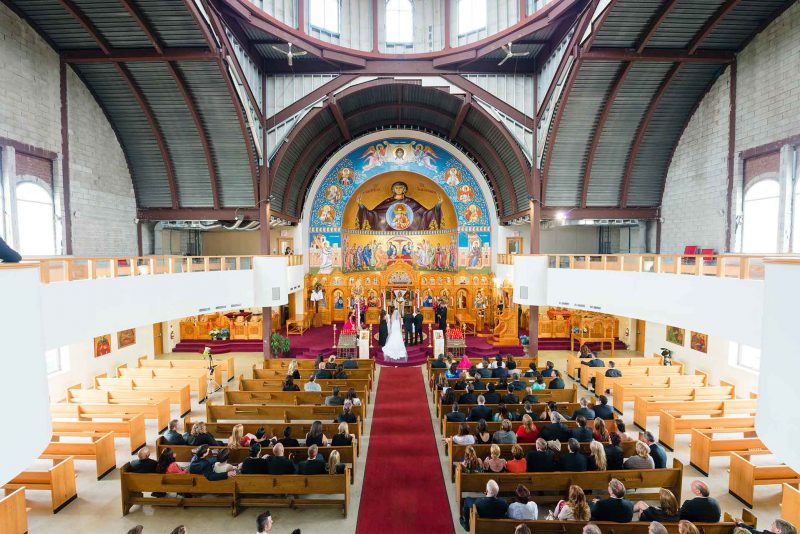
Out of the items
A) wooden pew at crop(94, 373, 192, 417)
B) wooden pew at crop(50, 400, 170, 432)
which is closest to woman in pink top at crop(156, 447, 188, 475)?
wooden pew at crop(50, 400, 170, 432)

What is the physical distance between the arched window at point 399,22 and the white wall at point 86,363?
57.3 ft

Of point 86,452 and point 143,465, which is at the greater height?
point 143,465

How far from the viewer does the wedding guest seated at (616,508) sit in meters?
5.94

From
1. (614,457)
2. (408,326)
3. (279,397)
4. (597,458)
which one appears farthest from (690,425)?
(408,326)

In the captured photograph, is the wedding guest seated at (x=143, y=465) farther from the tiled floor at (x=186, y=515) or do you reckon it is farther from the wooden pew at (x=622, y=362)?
the wooden pew at (x=622, y=362)

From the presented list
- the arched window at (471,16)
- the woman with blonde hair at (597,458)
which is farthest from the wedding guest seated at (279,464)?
the arched window at (471,16)

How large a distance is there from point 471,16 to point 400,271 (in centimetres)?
1383

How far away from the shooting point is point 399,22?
59.3ft

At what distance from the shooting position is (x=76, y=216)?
14.3 metres

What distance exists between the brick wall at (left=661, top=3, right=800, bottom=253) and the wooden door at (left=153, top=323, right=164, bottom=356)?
2466 cm

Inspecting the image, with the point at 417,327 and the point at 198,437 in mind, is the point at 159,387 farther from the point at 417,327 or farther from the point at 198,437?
the point at 417,327

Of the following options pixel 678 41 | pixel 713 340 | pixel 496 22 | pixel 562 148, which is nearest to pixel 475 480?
pixel 713 340

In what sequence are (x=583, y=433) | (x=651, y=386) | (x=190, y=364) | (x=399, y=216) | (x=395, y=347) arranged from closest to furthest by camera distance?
(x=583, y=433), (x=651, y=386), (x=190, y=364), (x=395, y=347), (x=399, y=216)

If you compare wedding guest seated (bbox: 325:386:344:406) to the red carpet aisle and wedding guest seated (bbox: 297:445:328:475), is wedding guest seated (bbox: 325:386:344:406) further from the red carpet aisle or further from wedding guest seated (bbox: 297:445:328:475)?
wedding guest seated (bbox: 297:445:328:475)
